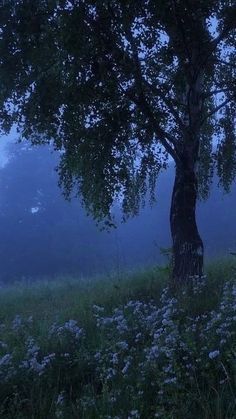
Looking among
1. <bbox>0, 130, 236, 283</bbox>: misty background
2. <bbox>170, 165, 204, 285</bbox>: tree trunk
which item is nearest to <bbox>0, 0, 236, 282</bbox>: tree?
<bbox>170, 165, 204, 285</bbox>: tree trunk

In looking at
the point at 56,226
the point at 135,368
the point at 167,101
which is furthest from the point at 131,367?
the point at 56,226

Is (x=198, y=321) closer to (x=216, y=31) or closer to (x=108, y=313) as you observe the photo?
(x=108, y=313)

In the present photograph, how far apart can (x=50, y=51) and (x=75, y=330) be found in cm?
488

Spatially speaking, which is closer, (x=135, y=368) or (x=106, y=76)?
(x=135, y=368)

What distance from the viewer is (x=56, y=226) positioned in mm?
56469

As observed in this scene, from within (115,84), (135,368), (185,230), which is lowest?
(135,368)

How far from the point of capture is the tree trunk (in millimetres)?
10141

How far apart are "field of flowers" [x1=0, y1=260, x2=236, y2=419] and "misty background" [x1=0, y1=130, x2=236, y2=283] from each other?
4209 centimetres

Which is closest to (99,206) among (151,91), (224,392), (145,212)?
(151,91)

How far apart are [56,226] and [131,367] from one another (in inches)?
2030

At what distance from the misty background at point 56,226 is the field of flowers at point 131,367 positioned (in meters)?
42.1

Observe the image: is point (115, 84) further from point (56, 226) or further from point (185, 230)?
point (56, 226)

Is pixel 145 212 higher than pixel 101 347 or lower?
higher

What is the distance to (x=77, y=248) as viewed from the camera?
5484cm
